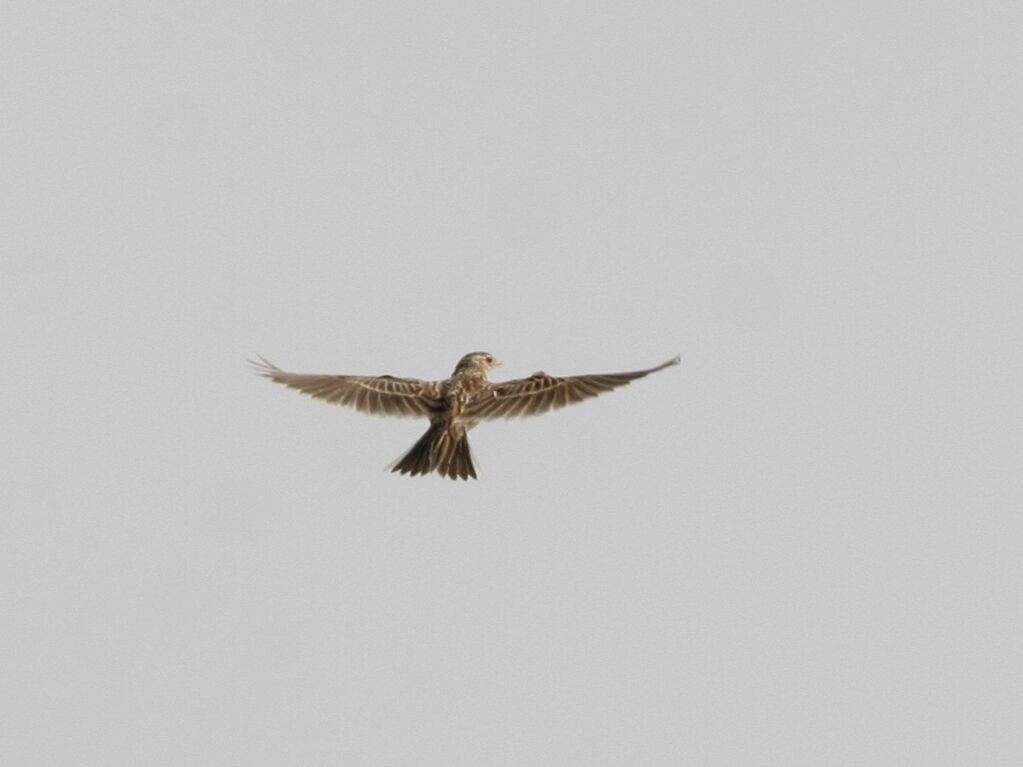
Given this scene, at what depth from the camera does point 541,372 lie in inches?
525

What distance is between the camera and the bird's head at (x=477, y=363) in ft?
45.4

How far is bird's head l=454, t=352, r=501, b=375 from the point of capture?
1385 cm

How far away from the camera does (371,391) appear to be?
45.2ft

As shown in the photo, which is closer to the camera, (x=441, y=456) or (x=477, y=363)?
(x=441, y=456)

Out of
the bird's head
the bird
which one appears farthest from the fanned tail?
the bird's head

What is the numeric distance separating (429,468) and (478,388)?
107cm

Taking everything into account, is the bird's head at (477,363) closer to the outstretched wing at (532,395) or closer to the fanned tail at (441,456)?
the outstretched wing at (532,395)

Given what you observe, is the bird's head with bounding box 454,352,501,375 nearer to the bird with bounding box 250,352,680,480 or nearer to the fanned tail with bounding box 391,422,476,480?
the bird with bounding box 250,352,680,480

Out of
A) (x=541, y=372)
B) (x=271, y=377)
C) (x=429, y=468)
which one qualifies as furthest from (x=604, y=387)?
(x=271, y=377)

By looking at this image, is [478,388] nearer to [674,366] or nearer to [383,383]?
[383,383]

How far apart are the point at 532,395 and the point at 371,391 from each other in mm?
1753

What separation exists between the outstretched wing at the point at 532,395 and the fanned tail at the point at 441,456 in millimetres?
281

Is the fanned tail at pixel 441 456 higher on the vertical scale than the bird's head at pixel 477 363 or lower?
lower

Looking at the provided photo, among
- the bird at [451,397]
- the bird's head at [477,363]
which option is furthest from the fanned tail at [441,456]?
the bird's head at [477,363]
